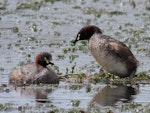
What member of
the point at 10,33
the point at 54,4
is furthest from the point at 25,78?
the point at 54,4

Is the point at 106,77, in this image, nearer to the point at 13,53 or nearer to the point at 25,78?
the point at 25,78

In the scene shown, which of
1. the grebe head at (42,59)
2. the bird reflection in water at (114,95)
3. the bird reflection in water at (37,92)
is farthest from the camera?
the grebe head at (42,59)

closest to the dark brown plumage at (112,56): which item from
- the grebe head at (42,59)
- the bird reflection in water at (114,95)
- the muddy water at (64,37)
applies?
the muddy water at (64,37)

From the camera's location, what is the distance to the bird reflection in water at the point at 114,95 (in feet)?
50.1

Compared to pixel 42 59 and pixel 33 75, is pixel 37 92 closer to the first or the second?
pixel 33 75

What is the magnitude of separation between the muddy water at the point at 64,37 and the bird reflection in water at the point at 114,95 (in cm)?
2

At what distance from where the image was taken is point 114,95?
15969mm

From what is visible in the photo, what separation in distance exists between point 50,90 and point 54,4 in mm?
15430

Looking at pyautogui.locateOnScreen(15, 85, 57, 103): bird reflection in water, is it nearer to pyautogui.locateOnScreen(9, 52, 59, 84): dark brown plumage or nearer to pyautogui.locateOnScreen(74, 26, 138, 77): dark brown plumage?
pyautogui.locateOnScreen(9, 52, 59, 84): dark brown plumage

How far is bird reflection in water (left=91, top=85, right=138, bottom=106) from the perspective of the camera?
15.3 m

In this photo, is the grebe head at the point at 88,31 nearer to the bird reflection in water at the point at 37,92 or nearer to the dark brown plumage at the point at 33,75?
the dark brown plumage at the point at 33,75

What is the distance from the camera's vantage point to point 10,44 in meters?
22.2

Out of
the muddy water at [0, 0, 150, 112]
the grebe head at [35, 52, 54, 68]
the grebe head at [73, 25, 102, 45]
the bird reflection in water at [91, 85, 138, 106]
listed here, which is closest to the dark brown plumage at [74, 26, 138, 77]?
the grebe head at [73, 25, 102, 45]

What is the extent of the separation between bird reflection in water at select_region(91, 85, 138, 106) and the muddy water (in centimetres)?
2
